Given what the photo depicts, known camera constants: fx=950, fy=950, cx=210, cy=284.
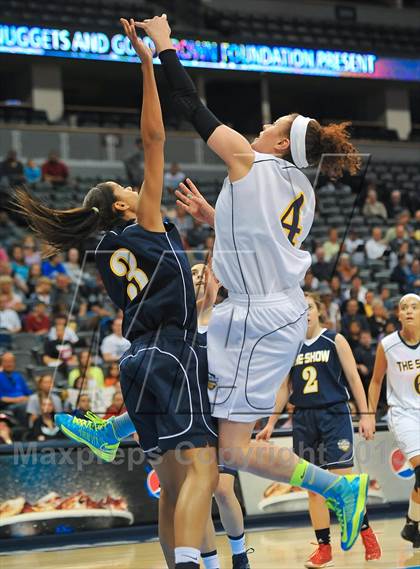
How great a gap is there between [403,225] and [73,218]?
1218 cm

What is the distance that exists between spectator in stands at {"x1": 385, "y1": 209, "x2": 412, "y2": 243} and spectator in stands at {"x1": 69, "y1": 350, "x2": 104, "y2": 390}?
6.86 metres

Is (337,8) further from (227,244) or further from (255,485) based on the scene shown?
(227,244)

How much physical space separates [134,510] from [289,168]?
5.57 m

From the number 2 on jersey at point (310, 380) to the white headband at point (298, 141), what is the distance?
11.9ft

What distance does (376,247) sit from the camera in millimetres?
15969

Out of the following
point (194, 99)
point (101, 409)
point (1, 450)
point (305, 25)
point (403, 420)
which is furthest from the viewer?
point (305, 25)

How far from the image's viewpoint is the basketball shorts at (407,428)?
8.10m

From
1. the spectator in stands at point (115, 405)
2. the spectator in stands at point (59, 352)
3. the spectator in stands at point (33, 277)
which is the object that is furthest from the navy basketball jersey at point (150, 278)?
the spectator in stands at point (33, 277)

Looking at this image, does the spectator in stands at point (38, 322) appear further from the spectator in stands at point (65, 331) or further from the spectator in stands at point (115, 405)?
the spectator in stands at point (115, 405)

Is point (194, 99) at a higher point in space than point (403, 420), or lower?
A: higher

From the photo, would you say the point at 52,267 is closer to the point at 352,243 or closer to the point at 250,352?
the point at 352,243

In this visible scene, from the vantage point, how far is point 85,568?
23.8 feet

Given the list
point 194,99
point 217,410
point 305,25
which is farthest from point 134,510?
point 305,25

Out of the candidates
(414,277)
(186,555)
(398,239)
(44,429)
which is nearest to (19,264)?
(44,429)
